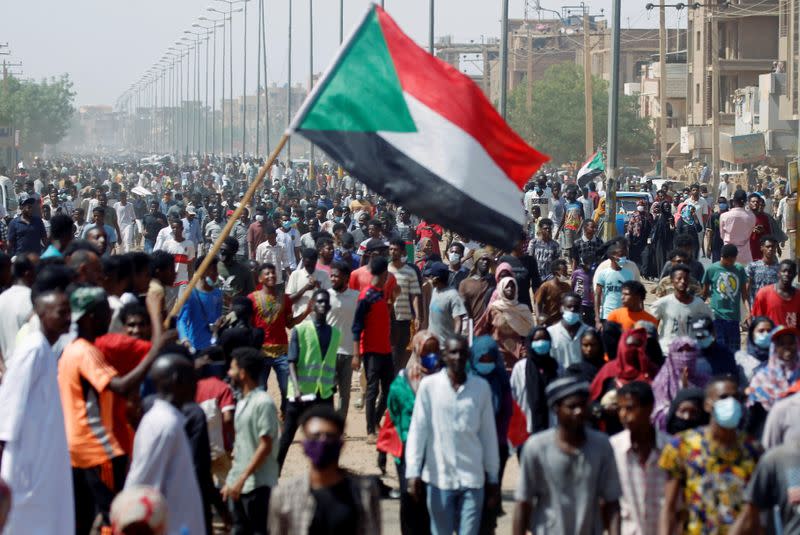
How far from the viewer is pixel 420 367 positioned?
888 centimetres

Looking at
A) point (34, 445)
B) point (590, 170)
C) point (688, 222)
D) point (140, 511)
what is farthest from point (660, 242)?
point (140, 511)

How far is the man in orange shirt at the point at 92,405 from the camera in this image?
7.00 metres

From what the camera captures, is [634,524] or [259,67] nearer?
[634,524]

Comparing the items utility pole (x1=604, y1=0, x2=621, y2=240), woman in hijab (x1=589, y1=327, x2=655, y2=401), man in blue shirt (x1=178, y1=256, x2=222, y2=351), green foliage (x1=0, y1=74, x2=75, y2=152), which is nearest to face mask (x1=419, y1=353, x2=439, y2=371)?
woman in hijab (x1=589, y1=327, x2=655, y2=401)

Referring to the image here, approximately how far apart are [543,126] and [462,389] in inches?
2882

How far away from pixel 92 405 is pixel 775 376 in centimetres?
377

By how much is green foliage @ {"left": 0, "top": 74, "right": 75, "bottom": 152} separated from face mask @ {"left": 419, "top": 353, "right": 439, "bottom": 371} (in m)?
117

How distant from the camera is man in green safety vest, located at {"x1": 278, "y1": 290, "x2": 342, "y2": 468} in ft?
34.9

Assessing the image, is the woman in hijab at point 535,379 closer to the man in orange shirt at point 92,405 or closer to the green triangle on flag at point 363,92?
the green triangle on flag at point 363,92

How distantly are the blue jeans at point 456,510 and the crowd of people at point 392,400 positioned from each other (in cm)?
1

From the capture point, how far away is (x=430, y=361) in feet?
28.9

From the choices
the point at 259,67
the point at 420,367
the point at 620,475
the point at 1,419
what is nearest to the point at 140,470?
the point at 1,419

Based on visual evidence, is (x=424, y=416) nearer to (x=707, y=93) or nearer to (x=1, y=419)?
(x=1, y=419)

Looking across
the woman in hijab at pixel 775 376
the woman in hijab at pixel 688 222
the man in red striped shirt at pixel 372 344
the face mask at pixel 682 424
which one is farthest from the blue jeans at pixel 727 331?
the woman in hijab at pixel 688 222
